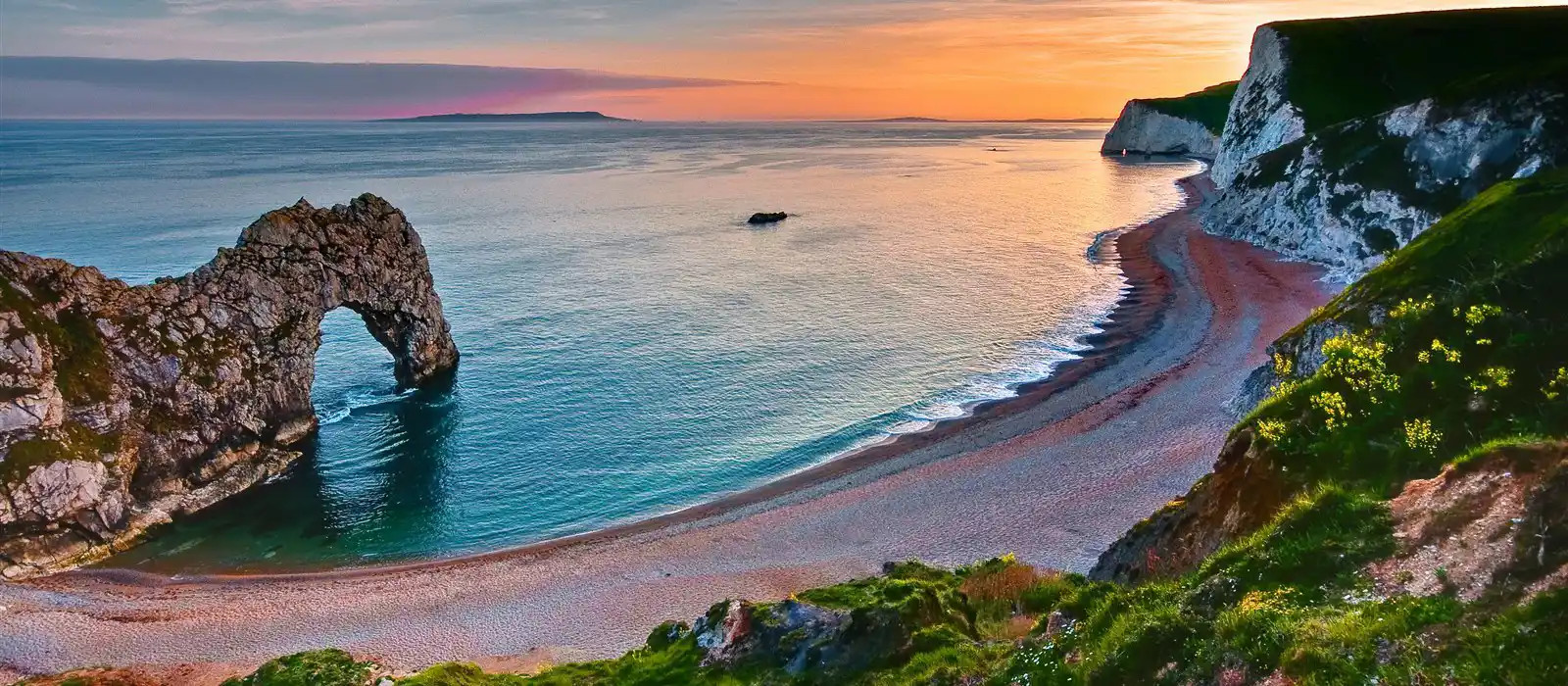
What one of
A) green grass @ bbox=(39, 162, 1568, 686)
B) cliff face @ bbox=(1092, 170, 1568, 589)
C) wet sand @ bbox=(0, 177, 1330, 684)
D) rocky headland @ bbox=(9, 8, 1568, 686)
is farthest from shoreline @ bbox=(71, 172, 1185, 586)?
cliff face @ bbox=(1092, 170, 1568, 589)

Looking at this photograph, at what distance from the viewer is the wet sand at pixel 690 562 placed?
28.6 m

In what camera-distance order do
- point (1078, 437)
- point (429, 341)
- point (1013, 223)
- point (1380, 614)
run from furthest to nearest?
point (1013, 223) → point (429, 341) → point (1078, 437) → point (1380, 614)

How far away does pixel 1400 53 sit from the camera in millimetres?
100125

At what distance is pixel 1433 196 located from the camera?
6481 centimetres

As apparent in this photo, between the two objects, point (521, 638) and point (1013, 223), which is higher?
point (1013, 223)

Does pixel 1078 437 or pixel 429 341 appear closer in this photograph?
pixel 1078 437

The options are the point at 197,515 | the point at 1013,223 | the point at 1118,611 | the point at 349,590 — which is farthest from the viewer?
the point at 1013,223

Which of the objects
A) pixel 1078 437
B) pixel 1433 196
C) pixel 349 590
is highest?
pixel 1433 196

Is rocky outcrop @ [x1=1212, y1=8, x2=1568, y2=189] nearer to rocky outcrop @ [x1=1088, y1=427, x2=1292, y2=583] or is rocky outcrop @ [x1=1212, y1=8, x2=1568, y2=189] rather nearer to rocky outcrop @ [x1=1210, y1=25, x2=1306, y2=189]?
rocky outcrop @ [x1=1210, y1=25, x2=1306, y2=189]

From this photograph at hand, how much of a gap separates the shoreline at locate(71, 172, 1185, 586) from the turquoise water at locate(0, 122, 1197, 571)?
2.77 ft

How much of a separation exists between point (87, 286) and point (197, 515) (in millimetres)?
12303

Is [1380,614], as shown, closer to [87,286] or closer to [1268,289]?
[87,286]

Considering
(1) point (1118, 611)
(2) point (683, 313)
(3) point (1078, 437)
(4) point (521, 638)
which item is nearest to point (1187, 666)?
(1) point (1118, 611)

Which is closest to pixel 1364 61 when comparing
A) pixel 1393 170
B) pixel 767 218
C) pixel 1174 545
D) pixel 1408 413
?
pixel 1393 170
